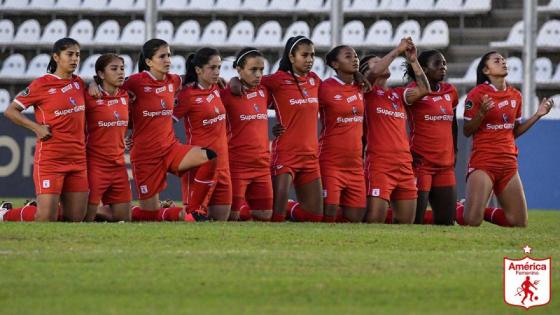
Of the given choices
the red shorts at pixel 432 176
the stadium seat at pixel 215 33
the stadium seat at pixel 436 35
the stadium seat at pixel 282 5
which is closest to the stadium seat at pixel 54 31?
the stadium seat at pixel 215 33

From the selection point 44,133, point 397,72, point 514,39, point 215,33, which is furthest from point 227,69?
point 44,133

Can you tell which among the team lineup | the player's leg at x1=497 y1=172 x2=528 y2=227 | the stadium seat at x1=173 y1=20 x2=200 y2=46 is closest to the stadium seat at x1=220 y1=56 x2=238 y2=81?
the stadium seat at x1=173 y1=20 x2=200 y2=46

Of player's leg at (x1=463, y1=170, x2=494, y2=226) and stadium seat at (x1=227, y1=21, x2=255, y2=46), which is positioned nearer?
player's leg at (x1=463, y1=170, x2=494, y2=226)

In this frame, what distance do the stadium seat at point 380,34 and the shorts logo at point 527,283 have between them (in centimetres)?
1456

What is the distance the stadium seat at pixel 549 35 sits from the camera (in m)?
22.6

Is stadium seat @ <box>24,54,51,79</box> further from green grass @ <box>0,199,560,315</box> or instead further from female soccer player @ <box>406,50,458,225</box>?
green grass @ <box>0,199,560,315</box>

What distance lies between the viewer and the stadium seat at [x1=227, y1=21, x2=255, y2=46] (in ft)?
80.8

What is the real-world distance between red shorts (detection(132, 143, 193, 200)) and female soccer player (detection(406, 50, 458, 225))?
2612mm

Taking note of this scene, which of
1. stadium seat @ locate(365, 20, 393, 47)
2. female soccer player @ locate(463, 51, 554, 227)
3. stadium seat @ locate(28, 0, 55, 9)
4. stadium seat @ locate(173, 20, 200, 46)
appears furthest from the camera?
stadium seat @ locate(28, 0, 55, 9)

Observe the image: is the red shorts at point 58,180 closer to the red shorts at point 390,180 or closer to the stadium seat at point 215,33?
the red shorts at point 390,180

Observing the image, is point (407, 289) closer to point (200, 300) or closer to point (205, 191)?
point (200, 300)

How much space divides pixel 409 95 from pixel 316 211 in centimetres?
156

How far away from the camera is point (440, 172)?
1455cm

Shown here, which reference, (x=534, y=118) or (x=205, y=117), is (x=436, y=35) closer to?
(x=534, y=118)
